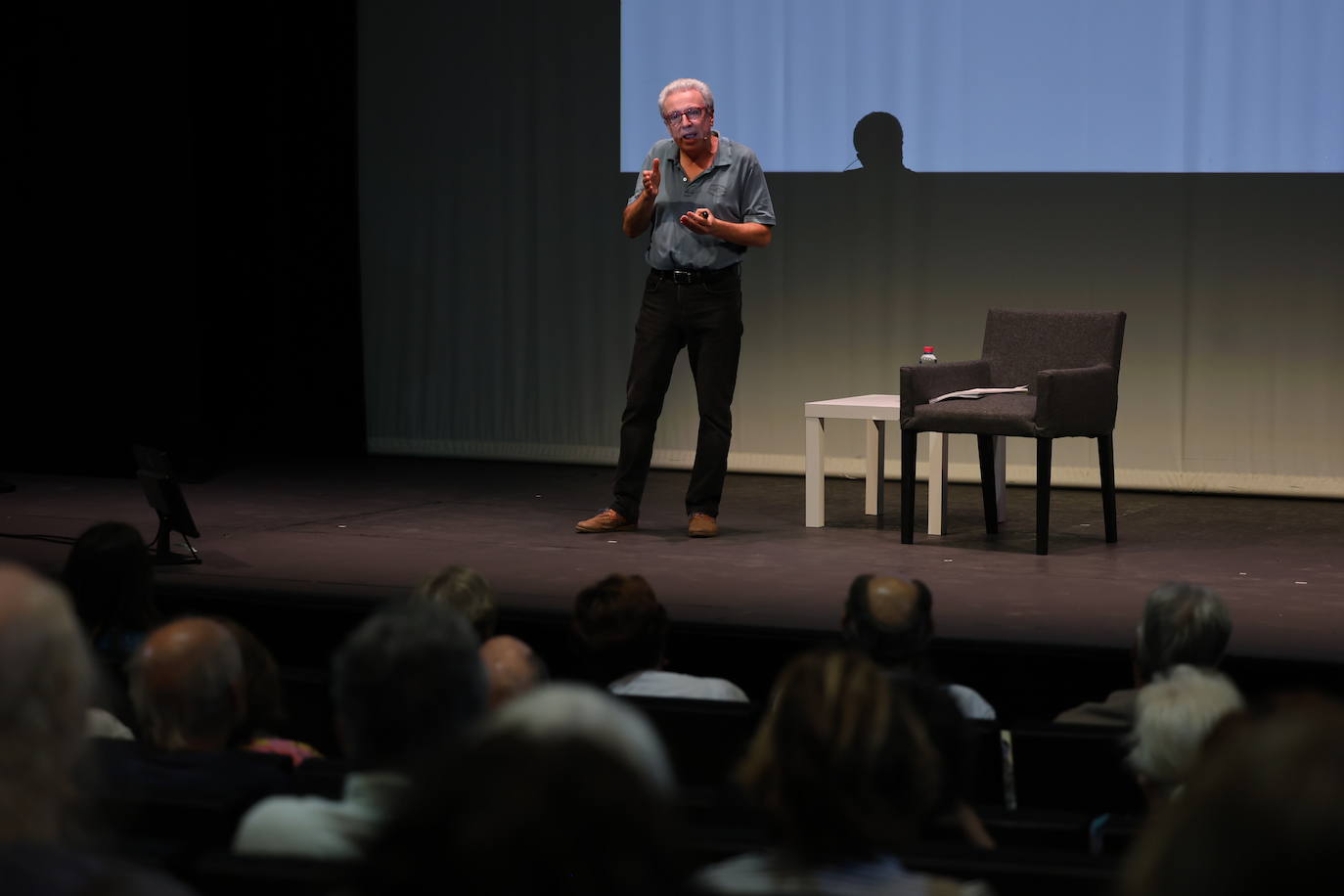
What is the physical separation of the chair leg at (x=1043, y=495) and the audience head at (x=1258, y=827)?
13.2 feet

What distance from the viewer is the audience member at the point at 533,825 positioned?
2.83 feet

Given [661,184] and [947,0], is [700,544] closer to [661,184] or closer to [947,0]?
[661,184]

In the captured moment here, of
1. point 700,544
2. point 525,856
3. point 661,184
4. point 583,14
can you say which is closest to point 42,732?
point 525,856

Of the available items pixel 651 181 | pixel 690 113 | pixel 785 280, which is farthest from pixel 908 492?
pixel 785 280

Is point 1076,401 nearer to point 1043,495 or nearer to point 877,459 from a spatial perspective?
point 1043,495

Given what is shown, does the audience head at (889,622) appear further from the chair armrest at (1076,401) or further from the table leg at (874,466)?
the table leg at (874,466)

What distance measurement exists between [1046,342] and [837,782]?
4144 mm

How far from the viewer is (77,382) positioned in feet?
22.6

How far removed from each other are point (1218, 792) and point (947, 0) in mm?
6155

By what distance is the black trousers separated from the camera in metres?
5.03

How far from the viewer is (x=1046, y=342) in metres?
5.32

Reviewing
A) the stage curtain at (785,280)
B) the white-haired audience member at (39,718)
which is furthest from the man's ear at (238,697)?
the stage curtain at (785,280)

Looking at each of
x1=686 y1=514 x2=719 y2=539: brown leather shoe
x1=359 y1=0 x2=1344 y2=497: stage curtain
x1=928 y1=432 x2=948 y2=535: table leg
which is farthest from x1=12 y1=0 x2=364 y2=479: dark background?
x1=928 y1=432 x2=948 y2=535: table leg

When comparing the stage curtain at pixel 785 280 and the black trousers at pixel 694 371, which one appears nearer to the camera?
the black trousers at pixel 694 371
